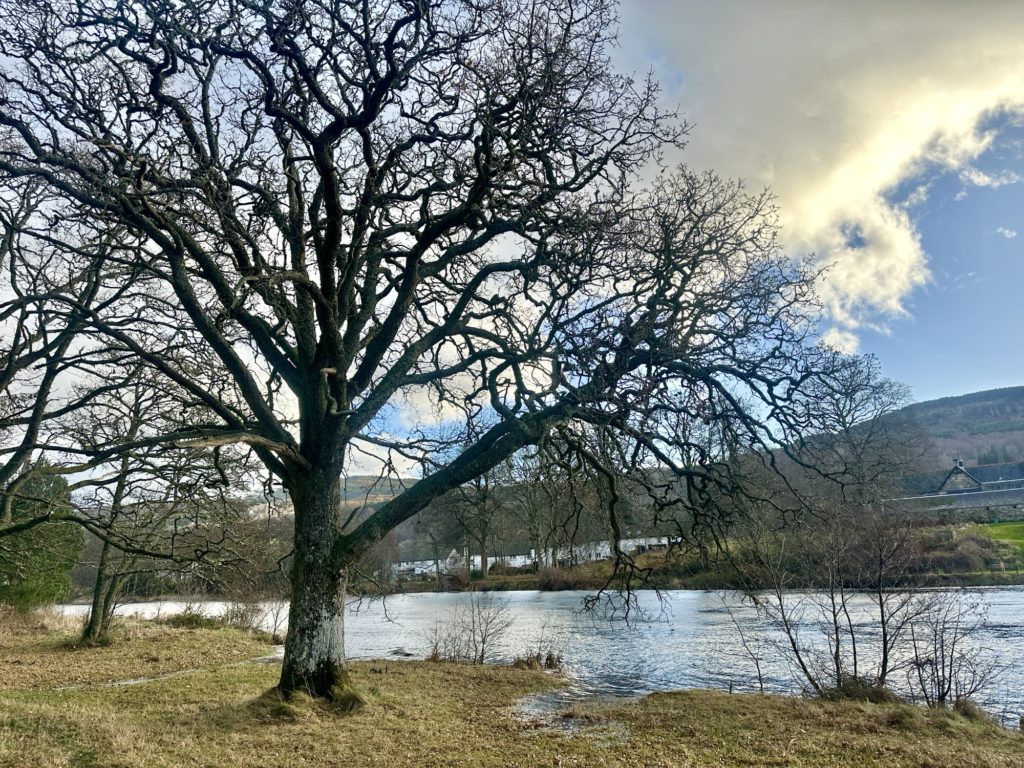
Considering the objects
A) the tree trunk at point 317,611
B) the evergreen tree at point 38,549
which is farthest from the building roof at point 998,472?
the evergreen tree at point 38,549

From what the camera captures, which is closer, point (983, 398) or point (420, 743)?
point (420, 743)

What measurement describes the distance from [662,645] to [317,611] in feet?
40.5

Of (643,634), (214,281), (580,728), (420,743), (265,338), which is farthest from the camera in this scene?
(643,634)

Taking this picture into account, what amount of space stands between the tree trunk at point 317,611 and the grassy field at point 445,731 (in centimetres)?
31

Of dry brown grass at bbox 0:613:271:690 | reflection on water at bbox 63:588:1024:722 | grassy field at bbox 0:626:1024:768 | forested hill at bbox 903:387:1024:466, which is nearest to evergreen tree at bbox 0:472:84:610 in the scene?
dry brown grass at bbox 0:613:271:690

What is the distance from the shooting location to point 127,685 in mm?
11617

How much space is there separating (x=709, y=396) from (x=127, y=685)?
37.0 feet

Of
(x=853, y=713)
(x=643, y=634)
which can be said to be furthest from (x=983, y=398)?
(x=853, y=713)

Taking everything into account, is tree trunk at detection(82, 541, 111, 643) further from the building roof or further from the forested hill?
the forested hill

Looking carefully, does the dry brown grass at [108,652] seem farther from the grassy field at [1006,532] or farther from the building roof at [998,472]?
the building roof at [998,472]

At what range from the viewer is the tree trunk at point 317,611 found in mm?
8539

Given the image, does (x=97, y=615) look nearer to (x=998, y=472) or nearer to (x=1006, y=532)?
(x=1006, y=532)

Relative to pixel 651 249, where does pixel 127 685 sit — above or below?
below

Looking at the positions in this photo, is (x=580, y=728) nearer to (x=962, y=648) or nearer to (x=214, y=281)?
(x=214, y=281)
